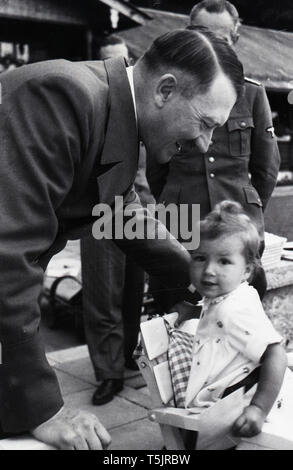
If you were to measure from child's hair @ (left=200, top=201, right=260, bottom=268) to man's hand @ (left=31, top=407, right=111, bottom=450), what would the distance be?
948 millimetres

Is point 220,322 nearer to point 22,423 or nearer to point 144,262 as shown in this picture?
point 144,262

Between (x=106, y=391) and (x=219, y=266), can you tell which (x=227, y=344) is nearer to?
(x=219, y=266)

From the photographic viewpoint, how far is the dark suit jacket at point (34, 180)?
136cm

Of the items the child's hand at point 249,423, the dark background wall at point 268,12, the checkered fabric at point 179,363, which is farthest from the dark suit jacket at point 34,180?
the dark background wall at point 268,12

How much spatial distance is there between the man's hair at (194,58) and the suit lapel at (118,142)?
0.10 meters

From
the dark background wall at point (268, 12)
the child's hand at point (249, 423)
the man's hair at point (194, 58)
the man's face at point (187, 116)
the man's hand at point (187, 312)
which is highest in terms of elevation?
the man's hair at point (194, 58)

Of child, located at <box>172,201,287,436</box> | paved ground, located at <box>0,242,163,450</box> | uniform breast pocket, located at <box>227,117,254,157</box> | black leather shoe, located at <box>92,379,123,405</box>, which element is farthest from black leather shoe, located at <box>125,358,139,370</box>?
child, located at <box>172,201,287,436</box>

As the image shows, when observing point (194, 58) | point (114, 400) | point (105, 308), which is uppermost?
point (194, 58)

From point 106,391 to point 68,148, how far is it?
2.36 meters

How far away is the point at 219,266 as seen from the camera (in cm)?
213

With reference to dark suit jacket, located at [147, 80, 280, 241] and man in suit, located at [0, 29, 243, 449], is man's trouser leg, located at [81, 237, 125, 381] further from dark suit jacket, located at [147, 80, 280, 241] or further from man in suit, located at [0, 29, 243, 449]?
man in suit, located at [0, 29, 243, 449]

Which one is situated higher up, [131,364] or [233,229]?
[233,229]

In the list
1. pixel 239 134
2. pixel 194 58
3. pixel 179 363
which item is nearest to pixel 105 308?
pixel 239 134

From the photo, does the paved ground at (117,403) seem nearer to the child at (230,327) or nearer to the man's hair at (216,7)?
the child at (230,327)
